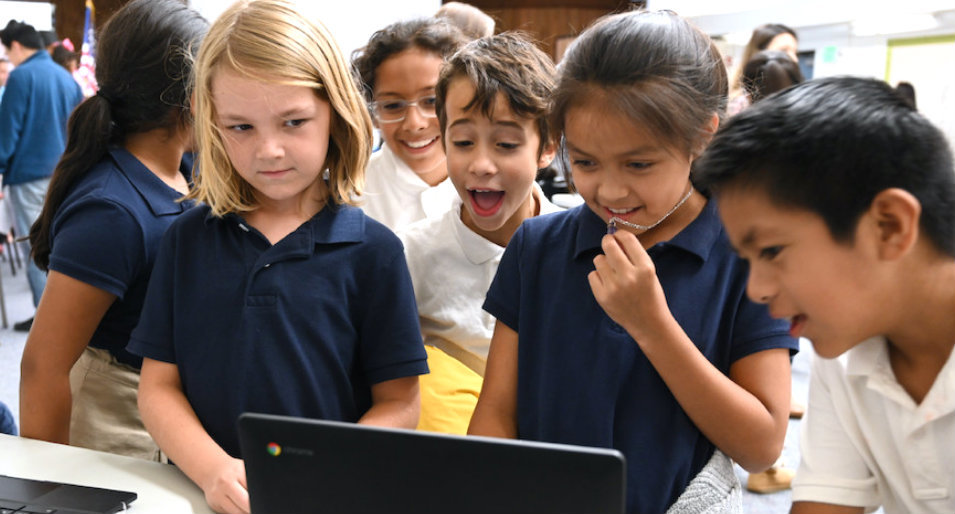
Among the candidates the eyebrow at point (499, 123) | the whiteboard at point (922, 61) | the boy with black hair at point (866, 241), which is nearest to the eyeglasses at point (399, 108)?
the eyebrow at point (499, 123)

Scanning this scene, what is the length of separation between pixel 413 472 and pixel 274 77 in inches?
25.5

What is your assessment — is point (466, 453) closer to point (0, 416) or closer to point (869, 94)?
point (869, 94)

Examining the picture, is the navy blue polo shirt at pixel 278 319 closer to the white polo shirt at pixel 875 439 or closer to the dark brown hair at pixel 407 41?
the white polo shirt at pixel 875 439

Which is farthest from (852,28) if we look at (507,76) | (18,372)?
(18,372)

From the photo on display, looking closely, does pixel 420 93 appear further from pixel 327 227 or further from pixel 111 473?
pixel 111 473

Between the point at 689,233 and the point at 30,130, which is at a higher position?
the point at 689,233

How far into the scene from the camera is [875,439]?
1.03 m

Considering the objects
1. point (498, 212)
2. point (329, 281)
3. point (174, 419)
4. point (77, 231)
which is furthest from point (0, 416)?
point (498, 212)

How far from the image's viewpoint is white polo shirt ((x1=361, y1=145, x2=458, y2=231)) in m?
1.86

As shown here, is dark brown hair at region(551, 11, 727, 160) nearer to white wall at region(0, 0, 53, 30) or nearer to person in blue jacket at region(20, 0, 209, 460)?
person in blue jacket at region(20, 0, 209, 460)

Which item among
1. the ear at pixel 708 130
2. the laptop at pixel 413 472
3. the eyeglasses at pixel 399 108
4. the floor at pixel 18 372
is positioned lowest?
the floor at pixel 18 372

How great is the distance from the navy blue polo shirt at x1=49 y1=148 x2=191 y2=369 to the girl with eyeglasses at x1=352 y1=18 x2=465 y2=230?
1.76 feet

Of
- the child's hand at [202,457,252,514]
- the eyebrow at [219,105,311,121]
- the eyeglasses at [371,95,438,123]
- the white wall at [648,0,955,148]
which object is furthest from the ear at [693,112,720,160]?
the white wall at [648,0,955,148]

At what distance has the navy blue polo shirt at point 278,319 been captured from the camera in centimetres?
114
